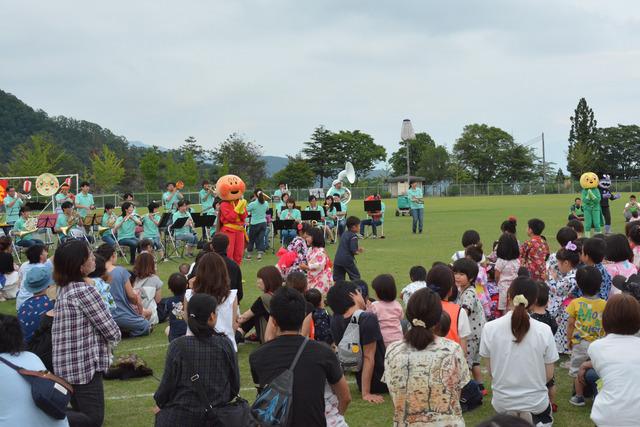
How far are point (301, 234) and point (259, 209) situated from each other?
8.55 metres

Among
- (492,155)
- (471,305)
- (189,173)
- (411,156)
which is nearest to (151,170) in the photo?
(189,173)

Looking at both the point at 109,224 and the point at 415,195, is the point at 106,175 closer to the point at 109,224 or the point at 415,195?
the point at 415,195

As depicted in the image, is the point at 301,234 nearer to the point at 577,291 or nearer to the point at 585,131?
the point at 577,291

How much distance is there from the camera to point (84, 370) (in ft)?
16.7

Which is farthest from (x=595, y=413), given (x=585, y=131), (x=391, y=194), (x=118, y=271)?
(x=585, y=131)

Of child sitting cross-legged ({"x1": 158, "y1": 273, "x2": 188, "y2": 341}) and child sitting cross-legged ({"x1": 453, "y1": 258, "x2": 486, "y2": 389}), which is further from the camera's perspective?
child sitting cross-legged ({"x1": 158, "y1": 273, "x2": 188, "y2": 341})

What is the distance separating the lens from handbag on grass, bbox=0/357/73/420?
162 inches

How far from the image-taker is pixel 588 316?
6.37 meters

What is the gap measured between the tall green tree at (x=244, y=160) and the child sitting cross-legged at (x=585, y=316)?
274ft

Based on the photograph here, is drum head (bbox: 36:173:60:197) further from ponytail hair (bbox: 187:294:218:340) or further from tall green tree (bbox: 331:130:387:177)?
tall green tree (bbox: 331:130:387:177)

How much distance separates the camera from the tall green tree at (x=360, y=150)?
99125 mm

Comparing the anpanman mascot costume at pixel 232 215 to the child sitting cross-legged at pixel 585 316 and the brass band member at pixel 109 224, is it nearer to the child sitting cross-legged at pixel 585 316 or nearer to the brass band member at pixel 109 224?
the brass band member at pixel 109 224

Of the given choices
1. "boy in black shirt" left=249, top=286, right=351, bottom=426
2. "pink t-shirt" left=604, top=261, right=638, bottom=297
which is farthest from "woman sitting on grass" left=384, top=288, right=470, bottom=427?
"pink t-shirt" left=604, top=261, right=638, bottom=297

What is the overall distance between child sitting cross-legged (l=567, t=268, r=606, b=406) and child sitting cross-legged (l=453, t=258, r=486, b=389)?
0.90m
